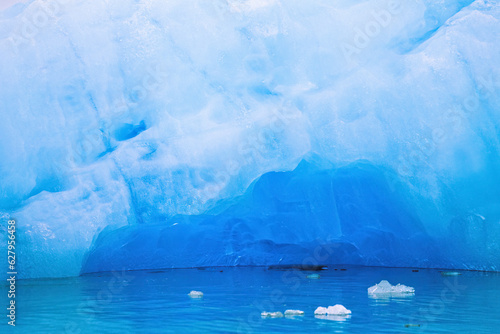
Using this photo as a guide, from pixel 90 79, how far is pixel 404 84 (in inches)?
196

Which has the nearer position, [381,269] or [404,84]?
[404,84]

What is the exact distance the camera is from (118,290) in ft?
29.0

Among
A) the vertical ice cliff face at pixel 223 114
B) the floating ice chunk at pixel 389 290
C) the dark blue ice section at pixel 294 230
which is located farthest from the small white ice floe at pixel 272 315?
the dark blue ice section at pixel 294 230

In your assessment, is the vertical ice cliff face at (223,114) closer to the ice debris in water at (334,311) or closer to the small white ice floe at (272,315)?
the ice debris in water at (334,311)

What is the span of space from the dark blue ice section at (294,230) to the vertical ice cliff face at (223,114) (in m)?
0.21

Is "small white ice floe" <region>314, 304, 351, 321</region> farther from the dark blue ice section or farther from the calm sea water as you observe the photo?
the dark blue ice section

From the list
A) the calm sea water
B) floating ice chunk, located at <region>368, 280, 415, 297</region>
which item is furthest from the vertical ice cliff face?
floating ice chunk, located at <region>368, 280, 415, 297</region>

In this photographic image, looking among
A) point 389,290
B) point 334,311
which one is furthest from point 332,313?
point 389,290

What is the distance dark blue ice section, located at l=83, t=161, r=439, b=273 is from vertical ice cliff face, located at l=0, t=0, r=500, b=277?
0.70 feet

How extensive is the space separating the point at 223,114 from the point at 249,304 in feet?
14.9

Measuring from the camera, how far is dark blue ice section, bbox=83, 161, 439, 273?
11.2 metres

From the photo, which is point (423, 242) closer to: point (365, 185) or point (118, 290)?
point (365, 185)

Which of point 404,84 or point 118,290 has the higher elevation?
point 404,84

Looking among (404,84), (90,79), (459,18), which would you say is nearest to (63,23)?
(90,79)
